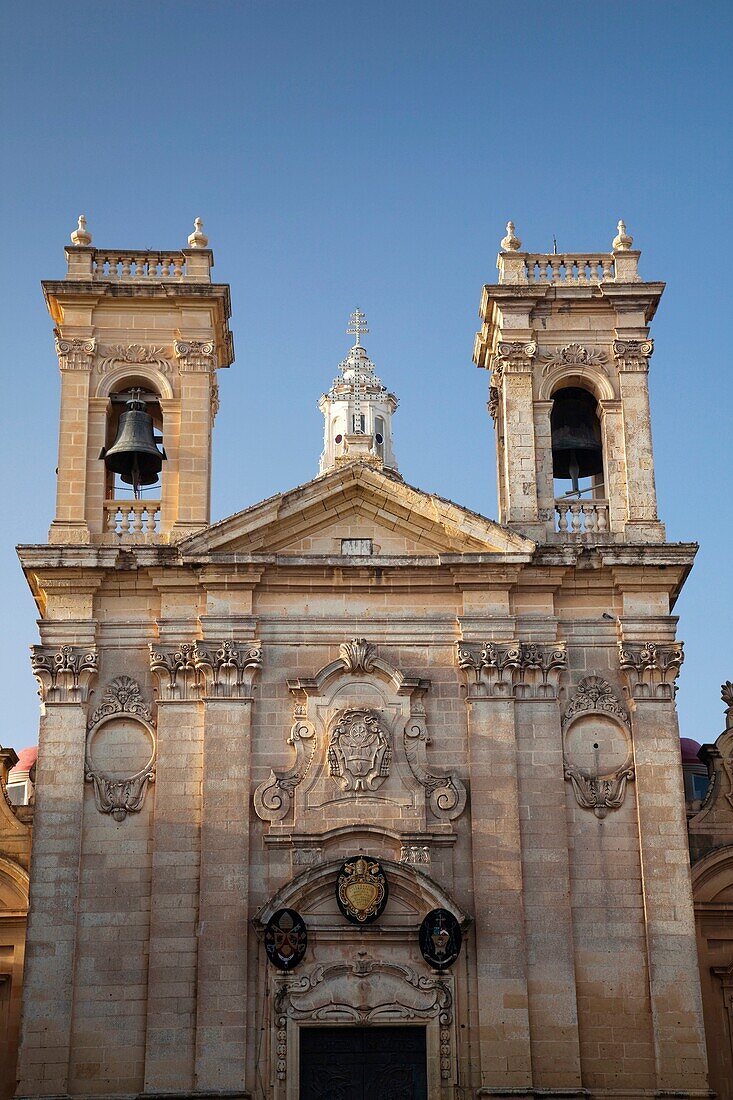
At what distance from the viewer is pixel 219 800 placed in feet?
80.7

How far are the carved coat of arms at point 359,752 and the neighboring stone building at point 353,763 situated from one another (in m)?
0.04

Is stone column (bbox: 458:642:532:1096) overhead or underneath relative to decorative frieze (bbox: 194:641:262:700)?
underneath

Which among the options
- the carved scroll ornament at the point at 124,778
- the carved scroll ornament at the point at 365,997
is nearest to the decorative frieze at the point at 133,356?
the carved scroll ornament at the point at 124,778

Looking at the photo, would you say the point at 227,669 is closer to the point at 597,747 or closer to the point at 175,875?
the point at 175,875

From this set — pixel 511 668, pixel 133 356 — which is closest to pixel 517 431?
pixel 511 668

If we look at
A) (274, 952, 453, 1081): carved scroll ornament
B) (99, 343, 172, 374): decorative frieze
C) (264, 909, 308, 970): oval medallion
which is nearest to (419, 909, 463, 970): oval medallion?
(274, 952, 453, 1081): carved scroll ornament

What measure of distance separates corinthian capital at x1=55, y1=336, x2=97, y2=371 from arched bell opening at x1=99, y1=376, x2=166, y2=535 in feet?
2.14

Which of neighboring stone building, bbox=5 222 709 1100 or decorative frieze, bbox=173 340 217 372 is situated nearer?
neighboring stone building, bbox=5 222 709 1100

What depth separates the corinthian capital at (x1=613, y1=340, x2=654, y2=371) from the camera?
91.5 ft

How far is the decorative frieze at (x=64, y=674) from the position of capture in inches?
995

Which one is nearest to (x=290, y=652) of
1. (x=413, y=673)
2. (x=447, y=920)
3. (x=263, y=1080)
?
(x=413, y=673)

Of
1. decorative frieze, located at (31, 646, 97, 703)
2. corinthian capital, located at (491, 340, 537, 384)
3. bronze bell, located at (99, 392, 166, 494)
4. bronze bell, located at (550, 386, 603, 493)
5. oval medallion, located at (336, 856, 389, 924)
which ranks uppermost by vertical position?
corinthian capital, located at (491, 340, 537, 384)

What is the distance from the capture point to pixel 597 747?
25391mm

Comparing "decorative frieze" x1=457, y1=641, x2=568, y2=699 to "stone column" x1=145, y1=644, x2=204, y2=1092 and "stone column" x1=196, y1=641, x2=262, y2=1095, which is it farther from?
"stone column" x1=145, y1=644, x2=204, y2=1092
